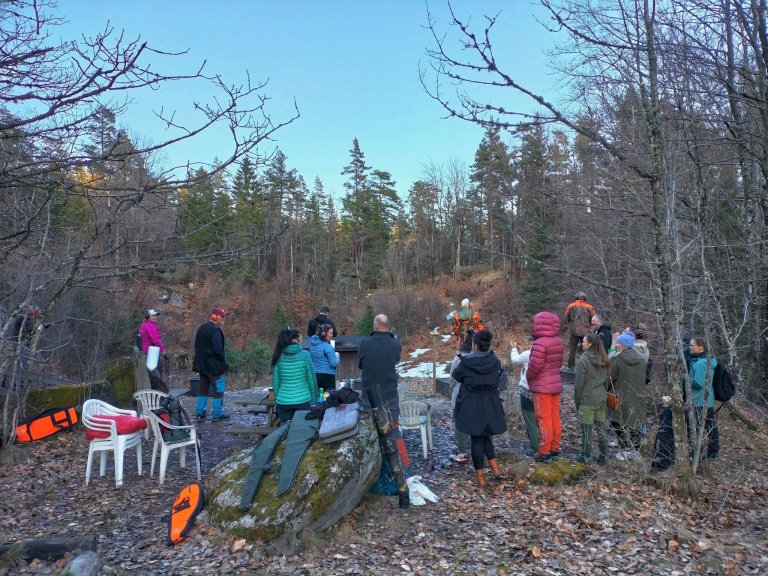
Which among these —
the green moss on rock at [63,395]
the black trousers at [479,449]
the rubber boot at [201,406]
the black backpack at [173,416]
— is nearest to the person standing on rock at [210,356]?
the rubber boot at [201,406]

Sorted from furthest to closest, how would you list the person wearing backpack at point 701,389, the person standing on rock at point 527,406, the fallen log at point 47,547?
the person standing on rock at point 527,406 < the person wearing backpack at point 701,389 < the fallen log at point 47,547

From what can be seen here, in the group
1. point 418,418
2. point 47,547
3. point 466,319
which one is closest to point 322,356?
point 418,418

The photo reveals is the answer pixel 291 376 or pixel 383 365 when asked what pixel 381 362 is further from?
pixel 291 376

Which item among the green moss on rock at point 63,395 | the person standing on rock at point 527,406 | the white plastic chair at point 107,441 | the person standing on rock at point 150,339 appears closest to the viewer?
the white plastic chair at point 107,441

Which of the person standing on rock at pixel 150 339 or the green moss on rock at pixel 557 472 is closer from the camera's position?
the green moss on rock at pixel 557 472

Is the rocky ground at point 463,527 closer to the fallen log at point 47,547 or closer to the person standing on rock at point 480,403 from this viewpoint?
the fallen log at point 47,547

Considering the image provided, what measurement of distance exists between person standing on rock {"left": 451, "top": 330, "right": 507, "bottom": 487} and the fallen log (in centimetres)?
346

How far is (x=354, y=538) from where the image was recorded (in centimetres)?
433

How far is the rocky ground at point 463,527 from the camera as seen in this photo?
398 cm

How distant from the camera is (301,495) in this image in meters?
4.28

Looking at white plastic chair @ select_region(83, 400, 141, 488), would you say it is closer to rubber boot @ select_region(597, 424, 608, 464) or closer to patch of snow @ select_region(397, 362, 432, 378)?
rubber boot @ select_region(597, 424, 608, 464)

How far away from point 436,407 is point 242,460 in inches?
226

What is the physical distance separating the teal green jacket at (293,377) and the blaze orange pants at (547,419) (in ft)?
8.57

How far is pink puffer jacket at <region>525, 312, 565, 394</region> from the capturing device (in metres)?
5.86
